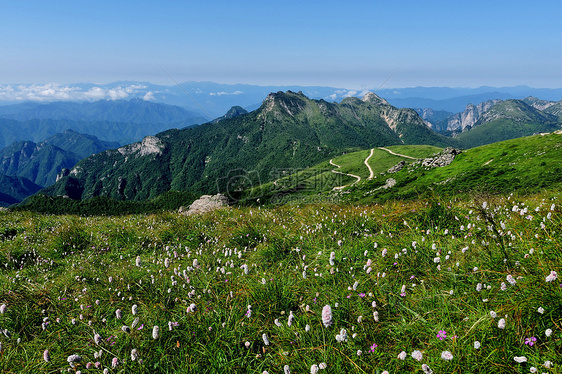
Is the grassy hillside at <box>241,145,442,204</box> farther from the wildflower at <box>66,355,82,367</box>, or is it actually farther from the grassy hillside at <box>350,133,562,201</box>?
the wildflower at <box>66,355,82,367</box>

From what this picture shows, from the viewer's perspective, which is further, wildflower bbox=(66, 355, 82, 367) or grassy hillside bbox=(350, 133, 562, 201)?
grassy hillside bbox=(350, 133, 562, 201)

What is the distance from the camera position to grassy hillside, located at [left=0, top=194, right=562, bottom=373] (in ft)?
9.57

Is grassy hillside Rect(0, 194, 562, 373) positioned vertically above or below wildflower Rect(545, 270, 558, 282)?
below

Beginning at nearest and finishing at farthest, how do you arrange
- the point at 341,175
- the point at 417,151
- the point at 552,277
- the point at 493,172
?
the point at 552,277, the point at 493,172, the point at 341,175, the point at 417,151

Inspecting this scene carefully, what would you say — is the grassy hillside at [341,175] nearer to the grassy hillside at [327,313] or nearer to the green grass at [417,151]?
the green grass at [417,151]

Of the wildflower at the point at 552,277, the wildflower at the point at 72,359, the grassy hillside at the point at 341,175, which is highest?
the wildflower at the point at 552,277

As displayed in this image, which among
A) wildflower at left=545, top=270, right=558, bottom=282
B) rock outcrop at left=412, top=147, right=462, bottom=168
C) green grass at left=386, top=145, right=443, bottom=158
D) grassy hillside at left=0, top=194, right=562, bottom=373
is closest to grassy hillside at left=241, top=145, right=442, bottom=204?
green grass at left=386, top=145, right=443, bottom=158

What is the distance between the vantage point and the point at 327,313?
9.50 ft

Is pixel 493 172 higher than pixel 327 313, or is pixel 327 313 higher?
pixel 327 313

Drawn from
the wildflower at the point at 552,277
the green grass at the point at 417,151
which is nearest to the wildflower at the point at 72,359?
the wildflower at the point at 552,277

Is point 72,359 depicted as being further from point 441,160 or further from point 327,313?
point 441,160

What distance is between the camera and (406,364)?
2863mm

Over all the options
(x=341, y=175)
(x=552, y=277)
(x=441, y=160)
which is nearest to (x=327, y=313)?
(x=552, y=277)

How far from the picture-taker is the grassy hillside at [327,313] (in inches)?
115
